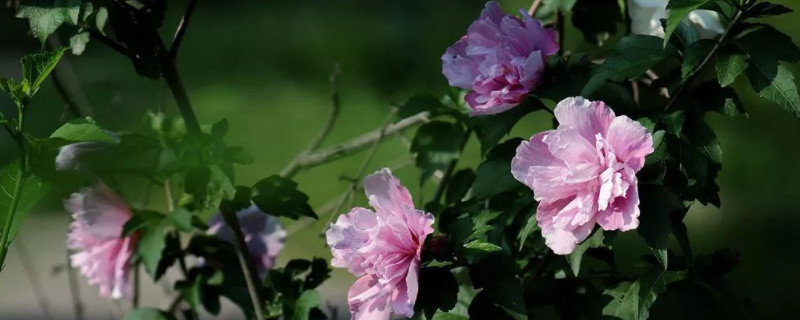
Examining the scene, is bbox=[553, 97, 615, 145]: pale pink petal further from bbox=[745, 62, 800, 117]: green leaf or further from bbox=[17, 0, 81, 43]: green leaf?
bbox=[17, 0, 81, 43]: green leaf

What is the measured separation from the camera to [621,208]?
1120mm

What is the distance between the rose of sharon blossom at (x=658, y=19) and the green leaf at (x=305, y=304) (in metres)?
0.56

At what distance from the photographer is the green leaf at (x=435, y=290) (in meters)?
1.20

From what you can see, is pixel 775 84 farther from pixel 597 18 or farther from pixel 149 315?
pixel 149 315

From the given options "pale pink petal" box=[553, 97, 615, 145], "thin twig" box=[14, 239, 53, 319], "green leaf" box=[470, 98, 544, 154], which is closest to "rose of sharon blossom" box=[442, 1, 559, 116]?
"green leaf" box=[470, 98, 544, 154]

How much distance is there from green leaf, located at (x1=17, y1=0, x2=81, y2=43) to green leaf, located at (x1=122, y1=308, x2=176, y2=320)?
0.50m

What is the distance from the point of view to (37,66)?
116cm

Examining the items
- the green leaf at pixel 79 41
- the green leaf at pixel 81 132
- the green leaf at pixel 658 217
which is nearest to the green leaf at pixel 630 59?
the green leaf at pixel 658 217

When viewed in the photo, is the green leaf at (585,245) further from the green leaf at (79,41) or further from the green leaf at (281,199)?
the green leaf at (79,41)

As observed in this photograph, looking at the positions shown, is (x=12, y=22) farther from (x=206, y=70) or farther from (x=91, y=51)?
(x=206, y=70)

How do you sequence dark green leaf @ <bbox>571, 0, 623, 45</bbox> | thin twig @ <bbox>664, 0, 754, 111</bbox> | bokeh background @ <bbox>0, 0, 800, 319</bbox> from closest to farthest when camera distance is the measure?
thin twig @ <bbox>664, 0, 754, 111</bbox>
dark green leaf @ <bbox>571, 0, 623, 45</bbox>
bokeh background @ <bbox>0, 0, 800, 319</bbox>

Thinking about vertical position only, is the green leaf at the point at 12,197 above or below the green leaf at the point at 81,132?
below

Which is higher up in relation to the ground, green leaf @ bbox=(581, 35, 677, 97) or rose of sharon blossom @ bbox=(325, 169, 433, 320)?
green leaf @ bbox=(581, 35, 677, 97)

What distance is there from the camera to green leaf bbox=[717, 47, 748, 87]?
118 cm
